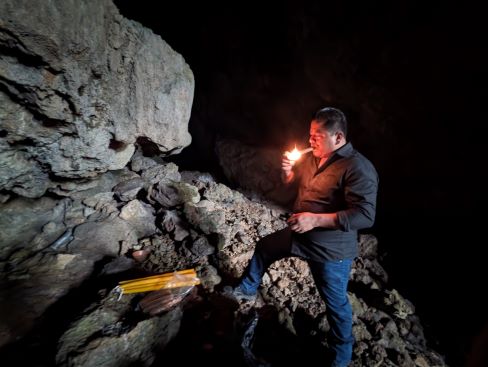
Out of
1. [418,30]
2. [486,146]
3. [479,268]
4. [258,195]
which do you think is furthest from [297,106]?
[479,268]

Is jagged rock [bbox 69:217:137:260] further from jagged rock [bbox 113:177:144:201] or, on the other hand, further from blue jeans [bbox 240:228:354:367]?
blue jeans [bbox 240:228:354:367]

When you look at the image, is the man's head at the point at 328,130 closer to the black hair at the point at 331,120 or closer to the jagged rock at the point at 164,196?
the black hair at the point at 331,120

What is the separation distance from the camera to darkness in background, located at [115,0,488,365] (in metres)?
3.58

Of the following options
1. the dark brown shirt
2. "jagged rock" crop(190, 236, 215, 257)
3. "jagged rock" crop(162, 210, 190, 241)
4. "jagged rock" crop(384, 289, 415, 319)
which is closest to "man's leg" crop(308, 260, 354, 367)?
the dark brown shirt

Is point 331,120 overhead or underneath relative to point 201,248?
overhead

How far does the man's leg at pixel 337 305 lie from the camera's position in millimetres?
2477

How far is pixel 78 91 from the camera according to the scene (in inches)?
114

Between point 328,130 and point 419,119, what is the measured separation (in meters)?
2.87

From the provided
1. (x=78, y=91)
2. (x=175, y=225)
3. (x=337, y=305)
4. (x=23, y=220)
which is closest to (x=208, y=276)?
(x=175, y=225)

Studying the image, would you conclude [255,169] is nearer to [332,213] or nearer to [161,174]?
[161,174]

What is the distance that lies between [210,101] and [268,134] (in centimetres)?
241

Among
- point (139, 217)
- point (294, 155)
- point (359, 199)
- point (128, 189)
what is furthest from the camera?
point (128, 189)

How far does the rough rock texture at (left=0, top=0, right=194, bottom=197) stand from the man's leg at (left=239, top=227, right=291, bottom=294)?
91.6 inches

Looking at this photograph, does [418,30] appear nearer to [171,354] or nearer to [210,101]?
[171,354]
